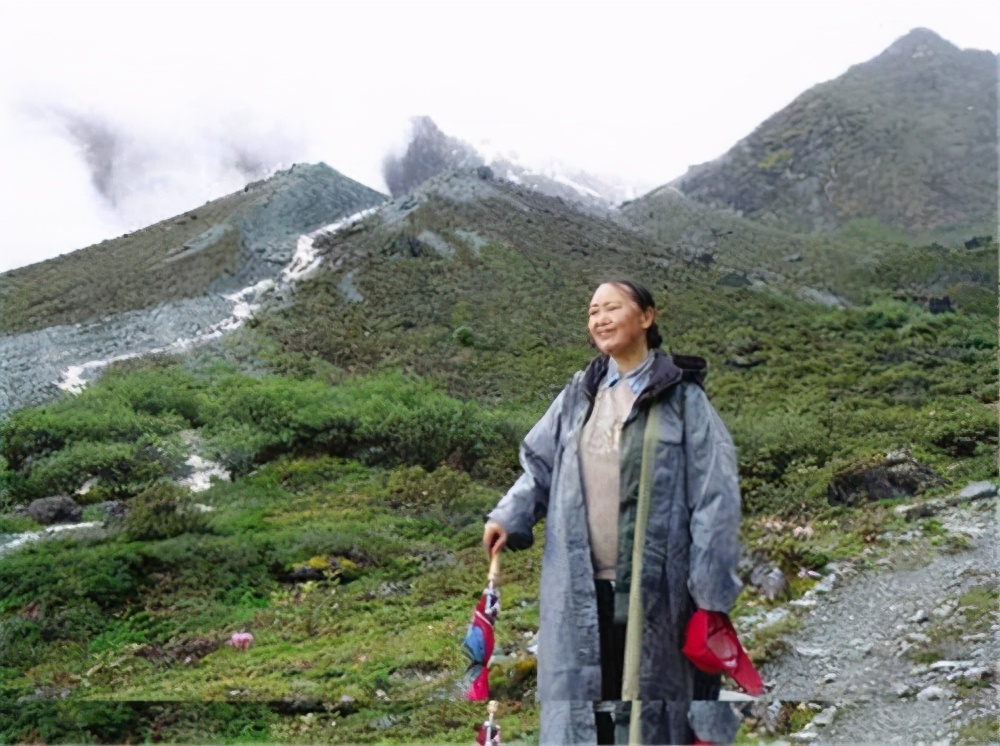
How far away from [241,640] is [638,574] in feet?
10.6

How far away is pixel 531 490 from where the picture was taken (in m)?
3.31

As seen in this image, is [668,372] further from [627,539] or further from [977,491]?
[977,491]

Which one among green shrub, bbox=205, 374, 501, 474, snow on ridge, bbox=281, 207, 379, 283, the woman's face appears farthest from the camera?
snow on ridge, bbox=281, 207, 379, 283

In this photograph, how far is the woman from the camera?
9.96 feet

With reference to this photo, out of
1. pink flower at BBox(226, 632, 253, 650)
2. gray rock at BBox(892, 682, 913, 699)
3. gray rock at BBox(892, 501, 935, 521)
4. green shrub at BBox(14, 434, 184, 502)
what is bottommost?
gray rock at BBox(892, 682, 913, 699)

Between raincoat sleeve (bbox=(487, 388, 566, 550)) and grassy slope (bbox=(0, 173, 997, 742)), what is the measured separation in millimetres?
1772

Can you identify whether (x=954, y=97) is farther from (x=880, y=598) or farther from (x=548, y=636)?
(x=548, y=636)

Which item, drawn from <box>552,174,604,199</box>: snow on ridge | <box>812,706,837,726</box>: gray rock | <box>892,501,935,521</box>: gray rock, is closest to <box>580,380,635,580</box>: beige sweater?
<box>812,706,837,726</box>: gray rock

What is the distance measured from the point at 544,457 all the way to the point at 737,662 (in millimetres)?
892

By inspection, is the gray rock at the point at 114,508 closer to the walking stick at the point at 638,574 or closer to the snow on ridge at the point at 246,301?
the snow on ridge at the point at 246,301

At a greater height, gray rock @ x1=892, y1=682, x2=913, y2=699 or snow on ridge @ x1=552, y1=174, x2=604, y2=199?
snow on ridge @ x1=552, y1=174, x2=604, y2=199

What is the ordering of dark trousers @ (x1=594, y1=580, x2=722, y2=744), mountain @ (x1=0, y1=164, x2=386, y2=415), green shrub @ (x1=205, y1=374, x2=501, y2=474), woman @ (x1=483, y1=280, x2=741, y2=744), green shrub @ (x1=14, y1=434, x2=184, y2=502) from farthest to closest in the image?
1. mountain @ (x1=0, y1=164, x2=386, y2=415)
2. green shrub @ (x1=205, y1=374, x2=501, y2=474)
3. green shrub @ (x1=14, y1=434, x2=184, y2=502)
4. dark trousers @ (x1=594, y1=580, x2=722, y2=744)
5. woman @ (x1=483, y1=280, x2=741, y2=744)

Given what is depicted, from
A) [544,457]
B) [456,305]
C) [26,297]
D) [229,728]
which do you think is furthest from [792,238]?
[26,297]

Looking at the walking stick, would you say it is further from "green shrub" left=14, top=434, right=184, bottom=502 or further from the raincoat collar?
"green shrub" left=14, top=434, right=184, bottom=502
